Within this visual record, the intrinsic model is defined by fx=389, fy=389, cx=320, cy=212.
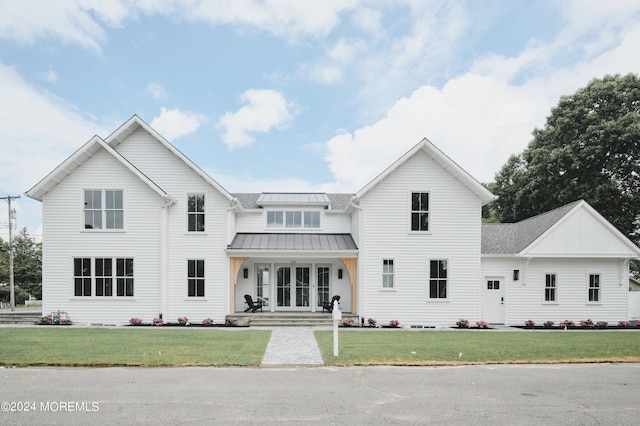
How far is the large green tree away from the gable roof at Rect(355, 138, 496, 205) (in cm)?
1229

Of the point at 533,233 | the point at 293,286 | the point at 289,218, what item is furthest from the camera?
the point at 289,218

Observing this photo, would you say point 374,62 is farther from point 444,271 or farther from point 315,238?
point 444,271

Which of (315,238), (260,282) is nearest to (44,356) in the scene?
(260,282)

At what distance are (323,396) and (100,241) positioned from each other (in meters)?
14.7

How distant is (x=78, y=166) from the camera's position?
17.8 m

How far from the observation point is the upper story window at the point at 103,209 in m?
17.8

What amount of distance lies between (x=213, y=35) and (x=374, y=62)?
7.97 meters

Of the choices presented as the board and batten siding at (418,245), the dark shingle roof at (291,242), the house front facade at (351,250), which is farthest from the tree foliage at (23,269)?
the board and batten siding at (418,245)

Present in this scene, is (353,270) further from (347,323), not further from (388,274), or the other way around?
(347,323)

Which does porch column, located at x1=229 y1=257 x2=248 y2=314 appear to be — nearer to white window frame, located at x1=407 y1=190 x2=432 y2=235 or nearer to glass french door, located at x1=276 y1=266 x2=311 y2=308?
glass french door, located at x1=276 y1=266 x2=311 y2=308

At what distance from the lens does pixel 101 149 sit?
58.3ft

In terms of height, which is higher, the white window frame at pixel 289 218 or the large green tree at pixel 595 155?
the large green tree at pixel 595 155

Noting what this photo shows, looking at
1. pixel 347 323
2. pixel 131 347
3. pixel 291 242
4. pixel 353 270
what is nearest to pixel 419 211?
pixel 353 270

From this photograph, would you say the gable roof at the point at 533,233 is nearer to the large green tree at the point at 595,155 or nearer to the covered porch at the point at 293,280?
the covered porch at the point at 293,280
